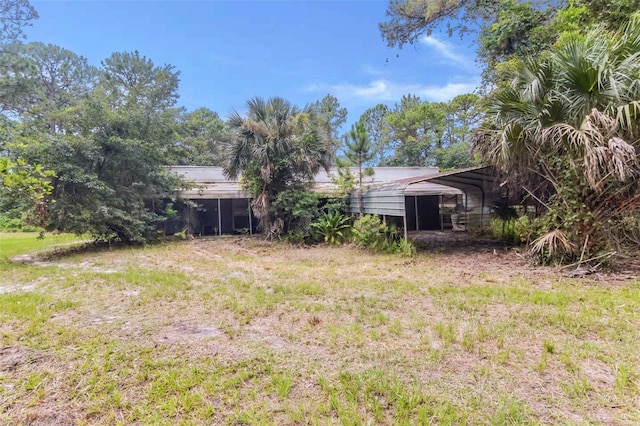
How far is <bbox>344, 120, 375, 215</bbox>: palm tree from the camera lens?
9836 millimetres

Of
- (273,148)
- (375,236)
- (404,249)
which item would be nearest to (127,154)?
(273,148)

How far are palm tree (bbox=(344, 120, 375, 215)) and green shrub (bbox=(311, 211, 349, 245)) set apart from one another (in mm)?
772

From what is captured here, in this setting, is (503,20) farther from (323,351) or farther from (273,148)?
(323,351)

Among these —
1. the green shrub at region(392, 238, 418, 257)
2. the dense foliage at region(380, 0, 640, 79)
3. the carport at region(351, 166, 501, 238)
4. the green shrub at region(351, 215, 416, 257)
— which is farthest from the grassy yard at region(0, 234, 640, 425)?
the dense foliage at region(380, 0, 640, 79)

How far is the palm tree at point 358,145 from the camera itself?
9.84 m

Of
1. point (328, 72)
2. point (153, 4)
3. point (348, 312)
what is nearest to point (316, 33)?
point (153, 4)

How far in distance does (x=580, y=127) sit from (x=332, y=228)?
6.71m

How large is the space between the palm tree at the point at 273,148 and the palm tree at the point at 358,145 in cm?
78

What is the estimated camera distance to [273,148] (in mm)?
10109

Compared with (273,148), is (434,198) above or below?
below

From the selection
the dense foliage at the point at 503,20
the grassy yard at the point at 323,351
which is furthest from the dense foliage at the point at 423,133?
the grassy yard at the point at 323,351

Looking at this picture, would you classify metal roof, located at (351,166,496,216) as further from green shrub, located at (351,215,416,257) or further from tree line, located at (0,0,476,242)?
tree line, located at (0,0,476,242)

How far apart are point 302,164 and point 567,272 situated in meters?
7.29

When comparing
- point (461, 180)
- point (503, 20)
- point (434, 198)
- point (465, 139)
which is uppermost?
point (503, 20)
